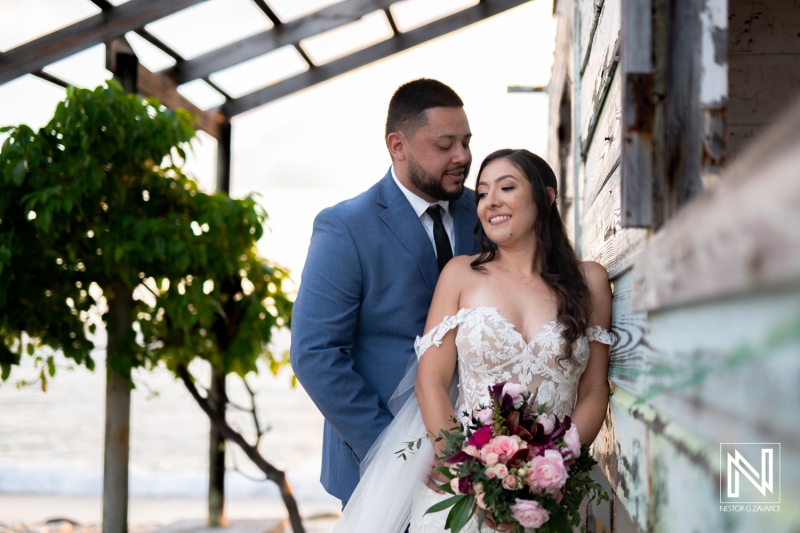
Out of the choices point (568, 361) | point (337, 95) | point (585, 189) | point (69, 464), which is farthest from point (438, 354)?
point (69, 464)

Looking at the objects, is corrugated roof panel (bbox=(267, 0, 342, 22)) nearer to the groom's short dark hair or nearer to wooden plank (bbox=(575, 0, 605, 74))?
wooden plank (bbox=(575, 0, 605, 74))

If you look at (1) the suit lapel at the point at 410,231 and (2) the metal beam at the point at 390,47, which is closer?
(1) the suit lapel at the point at 410,231

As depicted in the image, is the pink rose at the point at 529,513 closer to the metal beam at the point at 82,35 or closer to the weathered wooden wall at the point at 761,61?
the weathered wooden wall at the point at 761,61

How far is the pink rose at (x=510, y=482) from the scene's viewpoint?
1689 millimetres

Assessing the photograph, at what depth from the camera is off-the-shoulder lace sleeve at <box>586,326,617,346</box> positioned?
2.10 m

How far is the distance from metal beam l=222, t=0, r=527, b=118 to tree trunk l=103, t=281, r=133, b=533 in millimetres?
2100

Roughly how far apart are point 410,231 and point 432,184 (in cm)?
20

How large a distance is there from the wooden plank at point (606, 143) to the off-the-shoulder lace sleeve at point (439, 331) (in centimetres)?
57

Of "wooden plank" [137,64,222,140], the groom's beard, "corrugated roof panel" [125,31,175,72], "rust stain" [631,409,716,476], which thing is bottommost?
"rust stain" [631,409,716,476]

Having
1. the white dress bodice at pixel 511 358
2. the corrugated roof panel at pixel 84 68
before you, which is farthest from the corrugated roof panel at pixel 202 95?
the white dress bodice at pixel 511 358

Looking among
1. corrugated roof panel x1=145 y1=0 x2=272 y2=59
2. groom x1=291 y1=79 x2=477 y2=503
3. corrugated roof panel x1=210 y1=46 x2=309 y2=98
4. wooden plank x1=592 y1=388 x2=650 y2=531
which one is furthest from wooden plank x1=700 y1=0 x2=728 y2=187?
corrugated roof panel x1=210 y1=46 x2=309 y2=98

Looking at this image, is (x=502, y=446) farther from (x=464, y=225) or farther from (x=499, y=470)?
(x=464, y=225)

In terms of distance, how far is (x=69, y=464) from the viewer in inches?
568

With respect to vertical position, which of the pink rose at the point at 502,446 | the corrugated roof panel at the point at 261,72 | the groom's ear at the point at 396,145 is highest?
the corrugated roof panel at the point at 261,72
